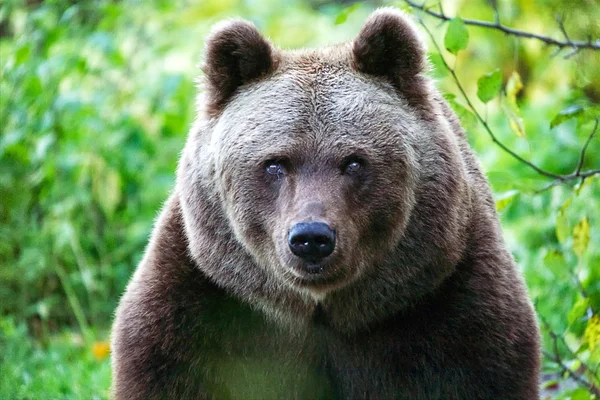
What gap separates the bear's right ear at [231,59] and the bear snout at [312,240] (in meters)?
1.07

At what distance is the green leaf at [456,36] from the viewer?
5.04m

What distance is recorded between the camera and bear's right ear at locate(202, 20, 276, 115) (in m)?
4.68

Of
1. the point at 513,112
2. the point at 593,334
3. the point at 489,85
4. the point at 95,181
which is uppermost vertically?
the point at 489,85

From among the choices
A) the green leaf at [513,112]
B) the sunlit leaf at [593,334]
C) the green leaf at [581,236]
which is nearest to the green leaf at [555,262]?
the green leaf at [581,236]

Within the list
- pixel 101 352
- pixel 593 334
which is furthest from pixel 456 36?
pixel 101 352

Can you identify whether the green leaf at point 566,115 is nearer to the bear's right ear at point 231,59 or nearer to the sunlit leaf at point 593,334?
the sunlit leaf at point 593,334

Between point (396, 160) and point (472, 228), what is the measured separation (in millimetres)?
671

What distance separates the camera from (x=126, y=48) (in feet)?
34.1

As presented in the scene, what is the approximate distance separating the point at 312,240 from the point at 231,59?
1.24 meters

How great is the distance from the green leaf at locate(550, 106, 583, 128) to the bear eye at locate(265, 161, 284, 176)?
165 cm

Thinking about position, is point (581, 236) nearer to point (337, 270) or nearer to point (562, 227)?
point (562, 227)

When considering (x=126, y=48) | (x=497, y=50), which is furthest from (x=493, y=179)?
(x=497, y=50)

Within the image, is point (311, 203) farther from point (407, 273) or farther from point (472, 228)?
point (472, 228)

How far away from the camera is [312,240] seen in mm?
4121
